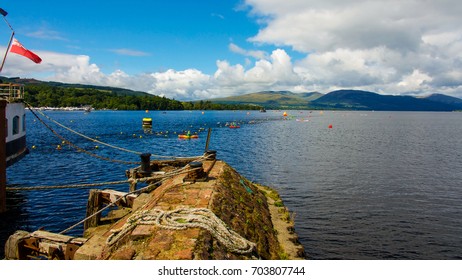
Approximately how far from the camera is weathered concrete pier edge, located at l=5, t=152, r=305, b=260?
31.3ft

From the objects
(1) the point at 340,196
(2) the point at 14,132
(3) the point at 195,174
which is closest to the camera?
(3) the point at 195,174

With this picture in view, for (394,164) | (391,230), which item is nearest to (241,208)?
(391,230)

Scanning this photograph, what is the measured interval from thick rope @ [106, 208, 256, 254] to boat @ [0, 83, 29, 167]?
25.4 m

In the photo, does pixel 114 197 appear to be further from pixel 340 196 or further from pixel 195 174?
pixel 340 196

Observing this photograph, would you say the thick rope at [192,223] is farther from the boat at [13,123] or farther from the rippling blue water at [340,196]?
the boat at [13,123]

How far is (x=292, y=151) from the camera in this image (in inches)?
2313

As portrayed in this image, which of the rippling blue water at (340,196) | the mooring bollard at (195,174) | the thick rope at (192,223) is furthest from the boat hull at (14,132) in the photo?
the thick rope at (192,223)

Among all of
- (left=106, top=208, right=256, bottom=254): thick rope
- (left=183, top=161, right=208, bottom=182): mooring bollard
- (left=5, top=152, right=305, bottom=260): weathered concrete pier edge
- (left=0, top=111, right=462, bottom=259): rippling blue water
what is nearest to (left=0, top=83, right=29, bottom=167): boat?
(left=0, top=111, right=462, bottom=259): rippling blue water

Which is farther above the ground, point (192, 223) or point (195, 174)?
point (195, 174)

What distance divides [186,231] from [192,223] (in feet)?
1.29

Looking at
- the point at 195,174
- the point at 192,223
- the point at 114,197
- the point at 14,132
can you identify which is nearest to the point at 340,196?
the point at 195,174

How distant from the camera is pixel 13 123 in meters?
32.0

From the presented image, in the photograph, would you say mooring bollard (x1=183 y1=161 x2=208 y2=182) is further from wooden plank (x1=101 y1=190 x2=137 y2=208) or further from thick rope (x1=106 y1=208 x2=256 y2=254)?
thick rope (x1=106 y1=208 x2=256 y2=254)
